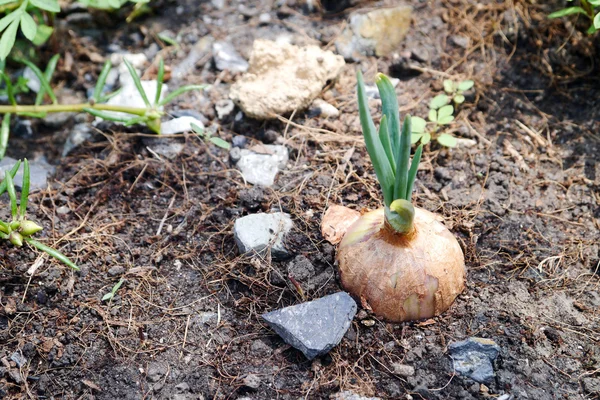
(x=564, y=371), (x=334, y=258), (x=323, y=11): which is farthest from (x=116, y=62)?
(x=564, y=371)

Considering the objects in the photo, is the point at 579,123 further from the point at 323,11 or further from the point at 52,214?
the point at 52,214

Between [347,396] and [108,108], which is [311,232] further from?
[108,108]

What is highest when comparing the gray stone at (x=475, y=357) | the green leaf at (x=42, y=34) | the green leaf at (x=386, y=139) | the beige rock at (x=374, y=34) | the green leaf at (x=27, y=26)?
the green leaf at (x=27, y=26)

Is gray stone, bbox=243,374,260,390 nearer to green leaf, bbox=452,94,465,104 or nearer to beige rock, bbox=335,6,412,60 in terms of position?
green leaf, bbox=452,94,465,104

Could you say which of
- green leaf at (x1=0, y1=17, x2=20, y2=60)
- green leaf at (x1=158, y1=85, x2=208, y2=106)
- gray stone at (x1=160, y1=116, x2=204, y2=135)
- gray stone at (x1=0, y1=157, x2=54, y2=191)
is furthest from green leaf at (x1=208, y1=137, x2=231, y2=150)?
green leaf at (x1=0, y1=17, x2=20, y2=60)

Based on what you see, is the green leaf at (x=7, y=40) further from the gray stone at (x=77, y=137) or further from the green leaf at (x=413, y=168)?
the green leaf at (x=413, y=168)

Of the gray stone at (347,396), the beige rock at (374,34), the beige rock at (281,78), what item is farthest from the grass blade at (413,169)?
the beige rock at (374,34)
